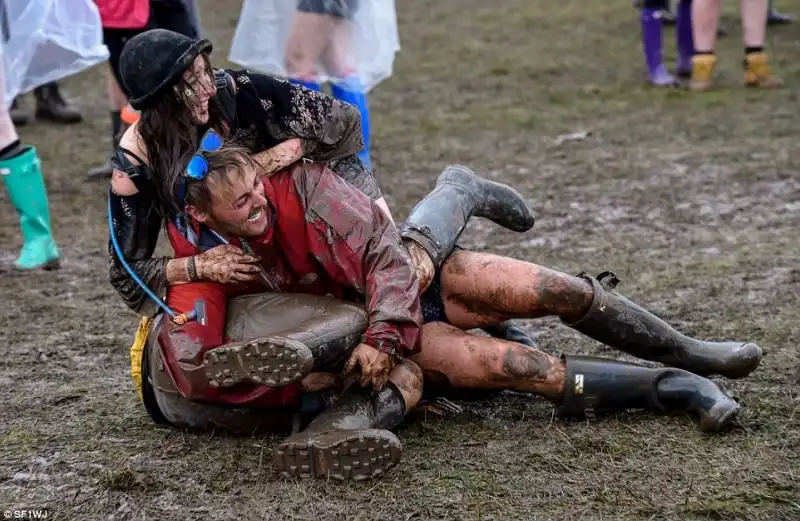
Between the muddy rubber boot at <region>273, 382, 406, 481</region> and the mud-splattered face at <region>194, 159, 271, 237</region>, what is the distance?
1.61 feet

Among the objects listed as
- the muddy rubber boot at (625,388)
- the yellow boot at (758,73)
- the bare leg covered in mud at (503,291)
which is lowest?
the yellow boot at (758,73)

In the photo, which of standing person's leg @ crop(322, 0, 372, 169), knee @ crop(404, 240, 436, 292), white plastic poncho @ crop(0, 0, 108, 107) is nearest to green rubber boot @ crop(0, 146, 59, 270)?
white plastic poncho @ crop(0, 0, 108, 107)

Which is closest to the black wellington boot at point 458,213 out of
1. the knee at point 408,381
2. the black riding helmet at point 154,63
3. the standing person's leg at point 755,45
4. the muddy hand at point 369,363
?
the knee at point 408,381

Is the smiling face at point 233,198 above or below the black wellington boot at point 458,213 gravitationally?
above

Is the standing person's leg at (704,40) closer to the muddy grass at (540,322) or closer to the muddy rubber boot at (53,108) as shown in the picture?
the muddy grass at (540,322)

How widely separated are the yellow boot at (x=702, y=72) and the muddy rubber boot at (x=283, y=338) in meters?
5.26

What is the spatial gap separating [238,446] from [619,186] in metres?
3.16

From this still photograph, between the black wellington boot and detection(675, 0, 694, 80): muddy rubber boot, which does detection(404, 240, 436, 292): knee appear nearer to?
the black wellington boot

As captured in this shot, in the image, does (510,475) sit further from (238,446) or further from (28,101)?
(28,101)

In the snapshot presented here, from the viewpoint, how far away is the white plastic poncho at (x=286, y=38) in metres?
5.44

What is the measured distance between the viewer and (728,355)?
9.69 feet

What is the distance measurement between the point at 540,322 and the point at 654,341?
0.84m

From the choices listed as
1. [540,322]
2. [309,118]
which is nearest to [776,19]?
[540,322]

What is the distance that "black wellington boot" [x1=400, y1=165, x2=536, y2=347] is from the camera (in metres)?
2.99
